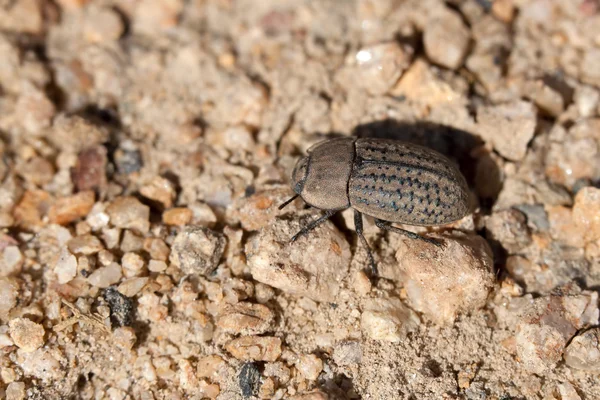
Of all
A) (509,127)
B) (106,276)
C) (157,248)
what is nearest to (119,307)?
(106,276)

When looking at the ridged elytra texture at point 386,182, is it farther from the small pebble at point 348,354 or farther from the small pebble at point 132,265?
the small pebble at point 132,265

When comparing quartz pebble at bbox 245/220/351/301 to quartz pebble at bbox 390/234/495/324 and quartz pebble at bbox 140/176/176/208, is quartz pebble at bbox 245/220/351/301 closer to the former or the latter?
quartz pebble at bbox 390/234/495/324

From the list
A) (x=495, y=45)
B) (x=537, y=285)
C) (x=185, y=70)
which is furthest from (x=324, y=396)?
(x=495, y=45)

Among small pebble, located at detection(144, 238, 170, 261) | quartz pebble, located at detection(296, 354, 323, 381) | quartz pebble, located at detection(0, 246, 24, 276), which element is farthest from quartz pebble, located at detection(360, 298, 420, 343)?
quartz pebble, located at detection(0, 246, 24, 276)

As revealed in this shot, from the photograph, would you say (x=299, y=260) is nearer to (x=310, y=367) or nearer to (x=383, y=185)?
(x=310, y=367)

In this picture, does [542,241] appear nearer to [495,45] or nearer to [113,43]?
[495,45]

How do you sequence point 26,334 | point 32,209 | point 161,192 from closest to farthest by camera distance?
point 26,334, point 32,209, point 161,192
